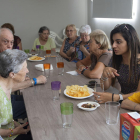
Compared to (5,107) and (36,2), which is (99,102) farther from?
(36,2)

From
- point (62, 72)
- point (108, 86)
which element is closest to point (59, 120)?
point (108, 86)

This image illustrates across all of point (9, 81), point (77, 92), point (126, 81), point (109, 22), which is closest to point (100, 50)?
point (126, 81)

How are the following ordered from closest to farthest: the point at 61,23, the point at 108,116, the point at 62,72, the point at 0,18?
the point at 108,116
the point at 62,72
the point at 0,18
the point at 61,23

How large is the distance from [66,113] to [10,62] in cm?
57

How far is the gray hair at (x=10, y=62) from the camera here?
1.39m

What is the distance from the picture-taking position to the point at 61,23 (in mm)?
6227

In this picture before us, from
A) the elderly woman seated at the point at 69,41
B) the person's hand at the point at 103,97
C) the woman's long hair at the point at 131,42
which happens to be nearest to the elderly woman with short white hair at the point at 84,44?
the elderly woman seated at the point at 69,41

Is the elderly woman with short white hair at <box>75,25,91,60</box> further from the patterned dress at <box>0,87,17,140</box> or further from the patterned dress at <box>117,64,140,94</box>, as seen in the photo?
Answer: the patterned dress at <box>0,87,17,140</box>

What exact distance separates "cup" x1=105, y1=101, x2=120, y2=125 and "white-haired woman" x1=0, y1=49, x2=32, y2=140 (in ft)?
2.30

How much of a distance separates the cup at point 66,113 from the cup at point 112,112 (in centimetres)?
24

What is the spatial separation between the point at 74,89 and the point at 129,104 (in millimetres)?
482

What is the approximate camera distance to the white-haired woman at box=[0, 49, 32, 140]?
1400mm

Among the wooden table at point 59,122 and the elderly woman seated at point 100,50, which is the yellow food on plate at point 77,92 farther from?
the elderly woman seated at point 100,50

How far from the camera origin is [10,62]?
4.60 feet
